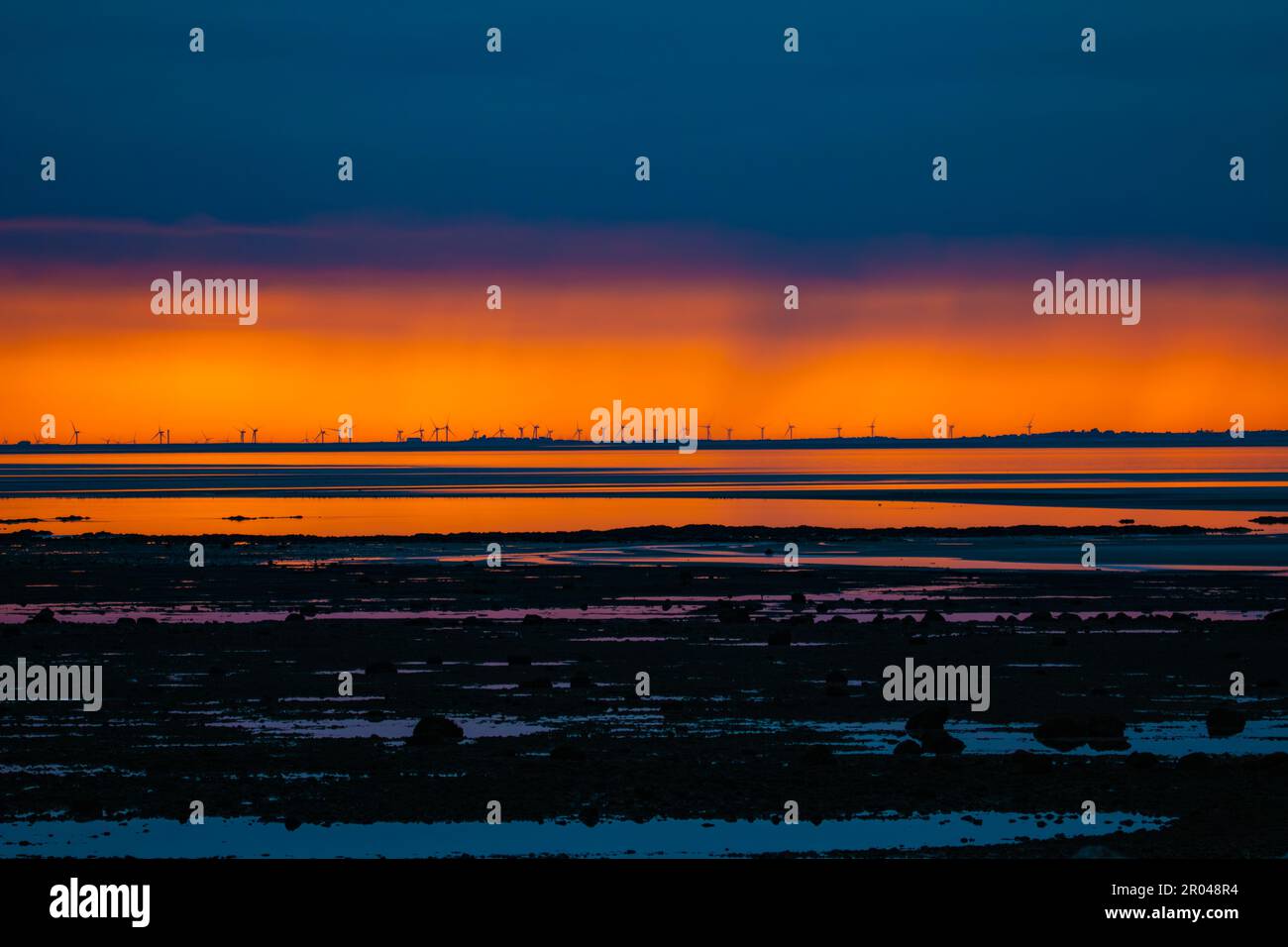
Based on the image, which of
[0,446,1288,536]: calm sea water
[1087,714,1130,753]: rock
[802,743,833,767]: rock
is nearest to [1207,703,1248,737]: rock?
[1087,714,1130,753]: rock

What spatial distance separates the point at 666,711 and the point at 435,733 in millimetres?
5266

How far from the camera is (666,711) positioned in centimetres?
3216

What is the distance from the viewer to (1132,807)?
2312 cm

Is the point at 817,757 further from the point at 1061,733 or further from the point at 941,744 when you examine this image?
the point at 1061,733

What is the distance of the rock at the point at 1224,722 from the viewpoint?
28.9 meters

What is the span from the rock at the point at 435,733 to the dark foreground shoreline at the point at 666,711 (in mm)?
106

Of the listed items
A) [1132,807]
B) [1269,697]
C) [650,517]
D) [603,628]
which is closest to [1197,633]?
[1269,697]

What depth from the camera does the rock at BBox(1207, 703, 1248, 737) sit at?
1139 inches

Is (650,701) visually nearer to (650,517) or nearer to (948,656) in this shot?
(948,656)
